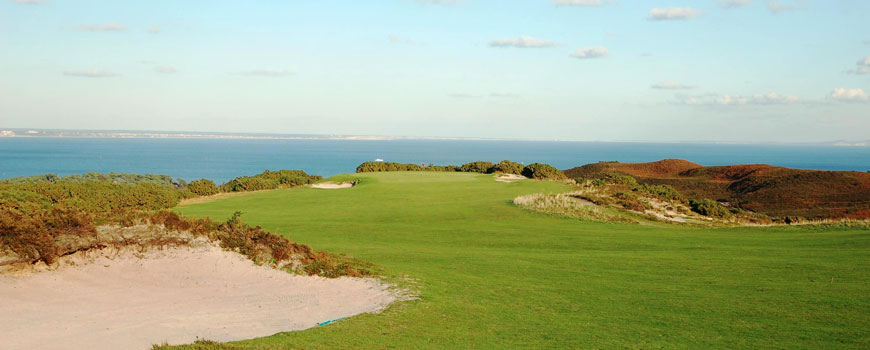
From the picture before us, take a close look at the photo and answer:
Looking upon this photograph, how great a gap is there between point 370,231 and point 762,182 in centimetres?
4369

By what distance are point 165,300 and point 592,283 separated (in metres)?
8.01

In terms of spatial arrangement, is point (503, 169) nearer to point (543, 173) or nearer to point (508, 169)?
point (508, 169)

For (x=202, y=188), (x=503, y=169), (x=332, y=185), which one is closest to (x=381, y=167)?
(x=503, y=169)

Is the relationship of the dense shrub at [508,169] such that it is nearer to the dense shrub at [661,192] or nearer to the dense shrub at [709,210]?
the dense shrub at [661,192]

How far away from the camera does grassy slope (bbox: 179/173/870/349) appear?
7.92 metres

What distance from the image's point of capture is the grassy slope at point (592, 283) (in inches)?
312

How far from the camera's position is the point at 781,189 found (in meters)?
46.8

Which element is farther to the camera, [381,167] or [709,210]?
[381,167]

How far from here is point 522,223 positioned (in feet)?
74.0

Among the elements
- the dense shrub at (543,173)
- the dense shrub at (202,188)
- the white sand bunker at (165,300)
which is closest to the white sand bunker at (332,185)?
the dense shrub at (202,188)

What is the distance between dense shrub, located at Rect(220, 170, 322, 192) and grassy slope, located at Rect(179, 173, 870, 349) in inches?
504

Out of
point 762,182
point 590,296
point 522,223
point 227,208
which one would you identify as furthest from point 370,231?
point 762,182

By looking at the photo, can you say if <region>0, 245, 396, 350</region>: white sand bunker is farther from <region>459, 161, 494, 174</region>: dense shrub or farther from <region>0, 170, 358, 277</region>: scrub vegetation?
<region>459, 161, 494, 174</region>: dense shrub

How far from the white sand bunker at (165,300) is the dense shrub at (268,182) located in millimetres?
24781
